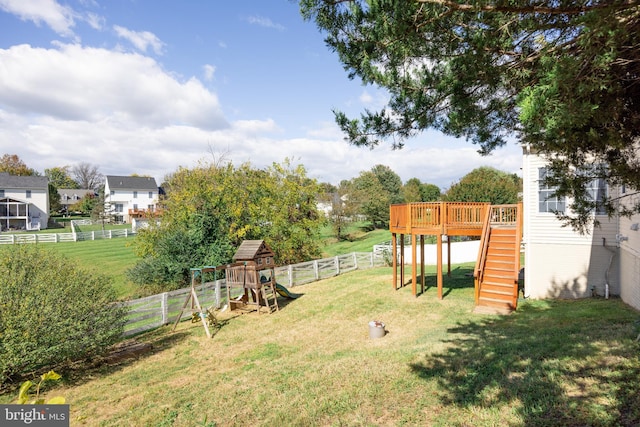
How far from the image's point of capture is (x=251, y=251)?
514 inches

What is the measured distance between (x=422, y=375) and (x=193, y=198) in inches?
604

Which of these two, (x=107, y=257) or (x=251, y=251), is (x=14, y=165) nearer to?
(x=107, y=257)

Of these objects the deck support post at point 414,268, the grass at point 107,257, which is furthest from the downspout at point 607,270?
the grass at point 107,257

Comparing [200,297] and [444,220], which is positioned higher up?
[444,220]

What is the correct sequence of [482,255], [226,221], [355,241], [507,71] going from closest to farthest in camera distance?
1. [507,71]
2. [482,255]
3. [226,221]
4. [355,241]

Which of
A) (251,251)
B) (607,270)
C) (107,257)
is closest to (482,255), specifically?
(607,270)

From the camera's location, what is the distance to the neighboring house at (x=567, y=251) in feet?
37.3

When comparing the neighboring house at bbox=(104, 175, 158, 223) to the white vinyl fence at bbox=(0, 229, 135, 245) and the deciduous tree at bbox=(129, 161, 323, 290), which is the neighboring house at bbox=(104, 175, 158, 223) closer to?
the white vinyl fence at bbox=(0, 229, 135, 245)

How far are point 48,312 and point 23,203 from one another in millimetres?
53707

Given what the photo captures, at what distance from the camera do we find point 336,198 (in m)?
41.2

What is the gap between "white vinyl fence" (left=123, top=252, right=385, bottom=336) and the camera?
11.5 m

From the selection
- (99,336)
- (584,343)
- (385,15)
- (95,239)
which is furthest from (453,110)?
(95,239)

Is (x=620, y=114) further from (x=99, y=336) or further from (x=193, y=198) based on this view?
(x=193, y=198)

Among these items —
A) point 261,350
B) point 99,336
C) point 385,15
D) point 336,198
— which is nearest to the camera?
point 385,15
